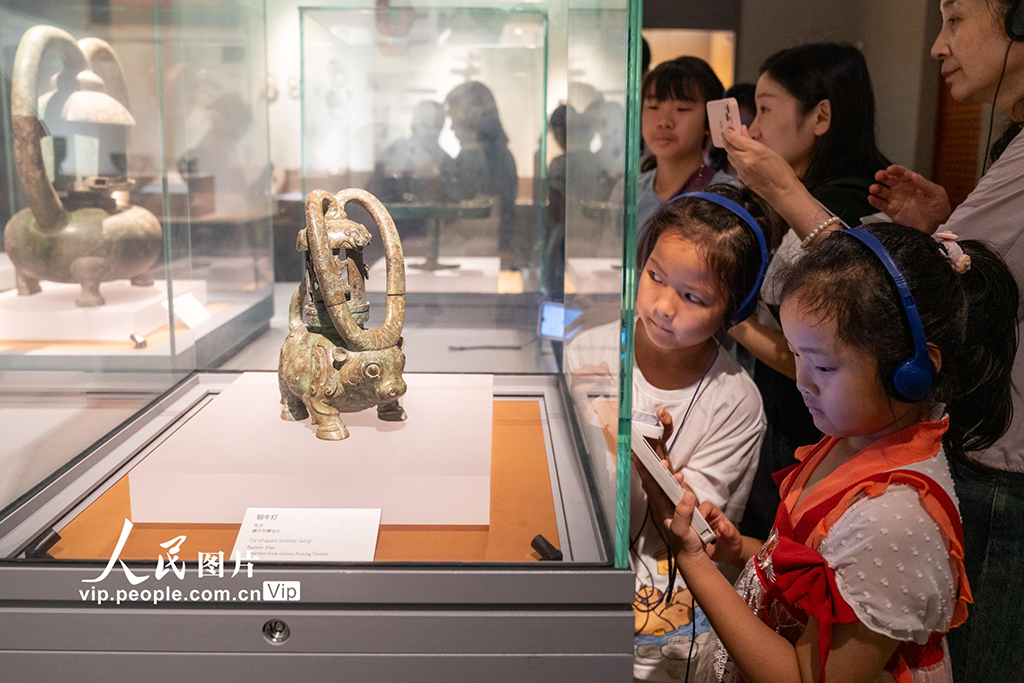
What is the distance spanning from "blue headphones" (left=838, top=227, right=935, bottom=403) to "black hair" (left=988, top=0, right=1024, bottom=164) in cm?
39

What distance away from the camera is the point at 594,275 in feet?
3.58

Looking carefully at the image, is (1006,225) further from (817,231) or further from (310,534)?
(310,534)

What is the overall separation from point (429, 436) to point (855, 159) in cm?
96

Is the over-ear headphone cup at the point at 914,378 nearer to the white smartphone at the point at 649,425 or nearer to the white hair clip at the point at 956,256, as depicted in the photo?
the white hair clip at the point at 956,256

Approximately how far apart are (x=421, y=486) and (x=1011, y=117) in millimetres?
918

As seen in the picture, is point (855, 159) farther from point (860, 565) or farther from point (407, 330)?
point (407, 330)

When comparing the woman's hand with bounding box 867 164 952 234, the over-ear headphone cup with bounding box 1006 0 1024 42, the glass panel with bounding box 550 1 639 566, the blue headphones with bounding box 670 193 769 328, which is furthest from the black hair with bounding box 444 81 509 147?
the over-ear headphone cup with bounding box 1006 0 1024 42

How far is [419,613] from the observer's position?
2.77ft

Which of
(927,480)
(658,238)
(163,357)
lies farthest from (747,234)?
(163,357)

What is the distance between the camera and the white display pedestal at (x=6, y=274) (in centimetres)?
124

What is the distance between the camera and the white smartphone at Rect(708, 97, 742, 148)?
1383mm

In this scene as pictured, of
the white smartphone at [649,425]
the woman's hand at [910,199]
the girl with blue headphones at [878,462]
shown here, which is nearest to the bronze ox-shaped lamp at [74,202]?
the white smartphone at [649,425]

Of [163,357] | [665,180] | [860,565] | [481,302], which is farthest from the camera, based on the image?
[481,302]

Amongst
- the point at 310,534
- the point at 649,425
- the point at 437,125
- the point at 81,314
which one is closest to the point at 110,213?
the point at 81,314
